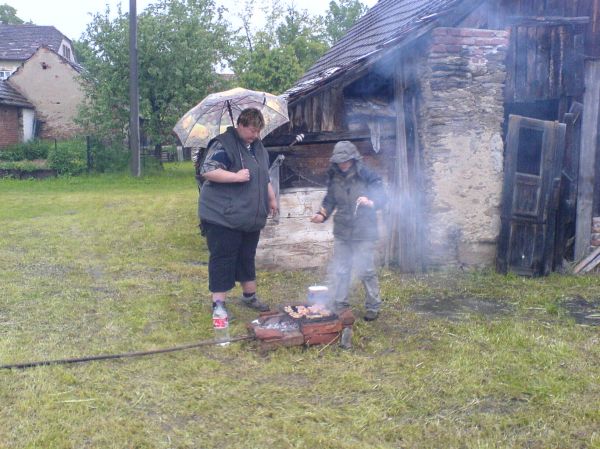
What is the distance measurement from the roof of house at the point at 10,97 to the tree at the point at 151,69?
4.57 m

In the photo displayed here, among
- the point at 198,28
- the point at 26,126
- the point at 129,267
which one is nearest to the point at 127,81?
the point at 198,28

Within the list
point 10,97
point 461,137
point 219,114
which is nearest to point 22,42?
point 10,97

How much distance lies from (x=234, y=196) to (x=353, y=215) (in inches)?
45.0

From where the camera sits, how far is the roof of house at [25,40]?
110ft

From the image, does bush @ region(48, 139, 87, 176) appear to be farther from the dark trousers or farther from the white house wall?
the dark trousers

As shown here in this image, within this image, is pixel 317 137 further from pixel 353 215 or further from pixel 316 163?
pixel 353 215

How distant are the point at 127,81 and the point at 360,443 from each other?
20881 mm

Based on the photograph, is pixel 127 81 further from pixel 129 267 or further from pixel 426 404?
pixel 426 404

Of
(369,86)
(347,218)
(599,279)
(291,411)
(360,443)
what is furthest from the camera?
(369,86)

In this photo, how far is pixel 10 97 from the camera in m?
26.2

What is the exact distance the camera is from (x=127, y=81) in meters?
22.3

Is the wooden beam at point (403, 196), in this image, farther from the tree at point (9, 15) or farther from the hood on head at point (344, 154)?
the tree at point (9, 15)

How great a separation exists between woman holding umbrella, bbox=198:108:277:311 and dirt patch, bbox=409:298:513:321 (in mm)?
1972

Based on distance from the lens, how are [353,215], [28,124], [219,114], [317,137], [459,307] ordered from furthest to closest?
[28,124] → [317,137] → [459,307] → [219,114] → [353,215]
